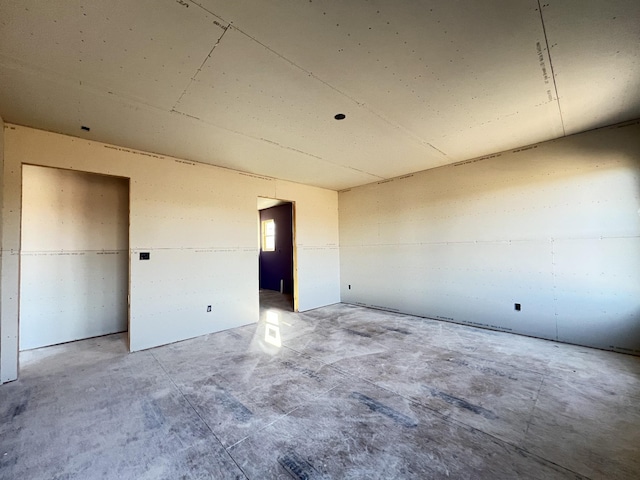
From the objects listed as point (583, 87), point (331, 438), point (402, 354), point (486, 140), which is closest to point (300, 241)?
point (402, 354)

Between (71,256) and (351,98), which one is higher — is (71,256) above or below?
below

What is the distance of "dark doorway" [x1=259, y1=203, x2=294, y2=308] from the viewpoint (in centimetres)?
768

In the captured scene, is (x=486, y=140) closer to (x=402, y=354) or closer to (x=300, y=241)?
Result: (x=402, y=354)

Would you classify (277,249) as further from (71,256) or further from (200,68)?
(200,68)

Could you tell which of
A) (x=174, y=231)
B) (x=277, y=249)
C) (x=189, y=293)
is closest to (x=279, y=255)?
(x=277, y=249)

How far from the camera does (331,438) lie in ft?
5.87

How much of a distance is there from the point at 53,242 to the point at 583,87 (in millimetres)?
6644

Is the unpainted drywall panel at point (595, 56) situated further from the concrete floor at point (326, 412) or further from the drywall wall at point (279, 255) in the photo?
the drywall wall at point (279, 255)

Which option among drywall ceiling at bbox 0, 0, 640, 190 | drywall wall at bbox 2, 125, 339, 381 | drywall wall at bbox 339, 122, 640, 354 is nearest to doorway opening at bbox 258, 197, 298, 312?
drywall wall at bbox 2, 125, 339, 381

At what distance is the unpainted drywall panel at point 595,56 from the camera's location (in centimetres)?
158

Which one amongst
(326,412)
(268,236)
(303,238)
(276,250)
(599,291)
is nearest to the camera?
(326,412)

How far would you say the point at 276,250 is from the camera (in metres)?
8.17

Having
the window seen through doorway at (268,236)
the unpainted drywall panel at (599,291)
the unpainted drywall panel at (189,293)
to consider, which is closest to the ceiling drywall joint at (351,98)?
the unpainted drywall panel at (599,291)

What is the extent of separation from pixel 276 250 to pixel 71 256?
4.84 m
